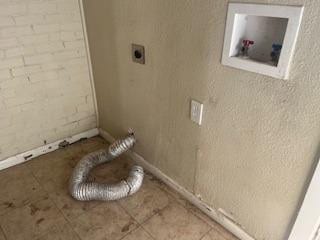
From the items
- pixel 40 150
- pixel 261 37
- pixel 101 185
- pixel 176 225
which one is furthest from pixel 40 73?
pixel 261 37

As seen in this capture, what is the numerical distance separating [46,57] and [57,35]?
187 mm

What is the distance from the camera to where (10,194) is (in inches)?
67.7

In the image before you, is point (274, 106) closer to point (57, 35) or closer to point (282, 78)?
point (282, 78)

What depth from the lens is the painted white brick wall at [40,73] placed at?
1708 millimetres

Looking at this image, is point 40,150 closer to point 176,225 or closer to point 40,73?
point 40,73

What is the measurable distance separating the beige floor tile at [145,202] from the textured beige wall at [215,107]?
158 millimetres

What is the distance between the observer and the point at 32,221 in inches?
60.1

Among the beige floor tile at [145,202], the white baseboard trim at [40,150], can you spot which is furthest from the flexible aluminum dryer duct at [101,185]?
the white baseboard trim at [40,150]

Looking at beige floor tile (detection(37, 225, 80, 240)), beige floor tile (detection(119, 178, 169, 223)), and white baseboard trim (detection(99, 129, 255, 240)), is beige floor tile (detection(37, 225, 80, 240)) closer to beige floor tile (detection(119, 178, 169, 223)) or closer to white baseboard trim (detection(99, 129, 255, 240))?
beige floor tile (detection(119, 178, 169, 223))

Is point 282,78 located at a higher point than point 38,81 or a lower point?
higher

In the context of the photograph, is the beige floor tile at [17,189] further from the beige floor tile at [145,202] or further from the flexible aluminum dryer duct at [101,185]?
the beige floor tile at [145,202]

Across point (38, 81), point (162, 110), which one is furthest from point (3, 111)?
point (162, 110)

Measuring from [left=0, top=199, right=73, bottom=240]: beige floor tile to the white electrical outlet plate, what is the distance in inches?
39.7

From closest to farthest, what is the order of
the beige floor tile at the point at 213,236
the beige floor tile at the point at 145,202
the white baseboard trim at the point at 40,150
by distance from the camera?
the beige floor tile at the point at 213,236 < the beige floor tile at the point at 145,202 < the white baseboard trim at the point at 40,150
